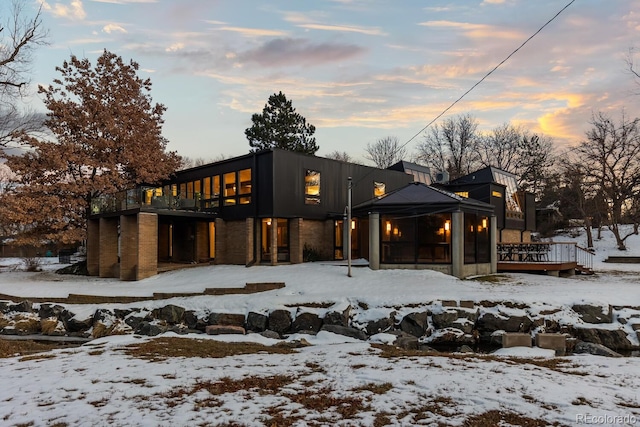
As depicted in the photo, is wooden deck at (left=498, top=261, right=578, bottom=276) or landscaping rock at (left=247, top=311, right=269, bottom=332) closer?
landscaping rock at (left=247, top=311, right=269, bottom=332)

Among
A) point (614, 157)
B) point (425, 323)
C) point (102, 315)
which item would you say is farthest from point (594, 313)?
point (614, 157)

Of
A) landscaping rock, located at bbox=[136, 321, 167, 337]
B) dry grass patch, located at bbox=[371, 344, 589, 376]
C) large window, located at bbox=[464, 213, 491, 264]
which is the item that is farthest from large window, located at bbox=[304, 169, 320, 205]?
dry grass patch, located at bbox=[371, 344, 589, 376]

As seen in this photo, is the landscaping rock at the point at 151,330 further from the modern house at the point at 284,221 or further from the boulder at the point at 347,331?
the modern house at the point at 284,221

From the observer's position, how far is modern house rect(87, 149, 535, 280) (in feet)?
55.6

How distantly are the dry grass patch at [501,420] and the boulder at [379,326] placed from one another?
7.07 metres

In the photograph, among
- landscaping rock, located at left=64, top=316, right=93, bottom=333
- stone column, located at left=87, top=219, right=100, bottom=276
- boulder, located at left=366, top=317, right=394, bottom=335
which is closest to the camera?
boulder, located at left=366, top=317, right=394, bottom=335

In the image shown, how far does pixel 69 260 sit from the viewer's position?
111ft

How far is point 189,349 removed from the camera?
28.3 ft

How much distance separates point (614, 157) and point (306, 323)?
3315 centimetres

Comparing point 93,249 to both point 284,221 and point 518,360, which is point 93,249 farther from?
point 518,360

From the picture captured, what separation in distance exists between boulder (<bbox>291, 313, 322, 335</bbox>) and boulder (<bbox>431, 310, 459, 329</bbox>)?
11.2 feet

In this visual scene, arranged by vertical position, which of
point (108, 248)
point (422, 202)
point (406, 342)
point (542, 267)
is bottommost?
point (406, 342)

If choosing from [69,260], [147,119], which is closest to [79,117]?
[147,119]

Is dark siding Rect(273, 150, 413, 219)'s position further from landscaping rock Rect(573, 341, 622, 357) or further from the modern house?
landscaping rock Rect(573, 341, 622, 357)
